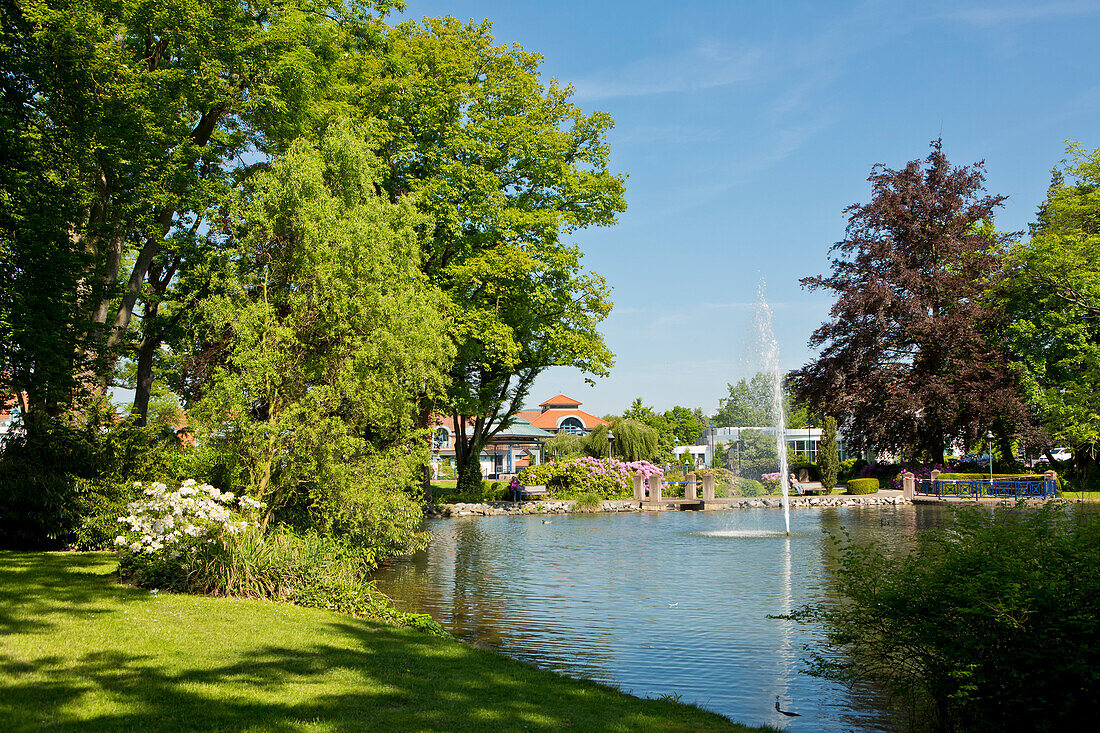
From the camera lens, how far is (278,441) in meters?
12.0

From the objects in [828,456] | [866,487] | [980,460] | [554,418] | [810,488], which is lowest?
[810,488]

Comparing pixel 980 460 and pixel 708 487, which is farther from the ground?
pixel 980 460

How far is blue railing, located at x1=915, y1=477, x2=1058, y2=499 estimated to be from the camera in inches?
1293

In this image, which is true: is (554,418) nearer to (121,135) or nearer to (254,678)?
(121,135)

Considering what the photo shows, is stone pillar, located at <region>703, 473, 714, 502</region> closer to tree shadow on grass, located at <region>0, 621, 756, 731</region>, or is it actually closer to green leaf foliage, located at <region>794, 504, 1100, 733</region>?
green leaf foliage, located at <region>794, 504, 1100, 733</region>

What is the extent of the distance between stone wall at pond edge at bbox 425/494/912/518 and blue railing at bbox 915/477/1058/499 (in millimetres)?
2989

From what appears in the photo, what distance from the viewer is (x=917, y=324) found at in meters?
38.1

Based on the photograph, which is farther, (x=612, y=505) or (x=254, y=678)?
(x=612, y=505)

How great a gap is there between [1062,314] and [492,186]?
2693cm

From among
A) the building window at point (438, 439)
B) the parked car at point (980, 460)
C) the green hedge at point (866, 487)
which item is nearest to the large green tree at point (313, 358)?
the building window at point (438, 439)

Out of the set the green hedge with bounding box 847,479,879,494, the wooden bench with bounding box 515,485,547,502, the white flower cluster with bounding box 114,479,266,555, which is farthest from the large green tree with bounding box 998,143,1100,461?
the white flower cluster with bounding box 114,479,266,555

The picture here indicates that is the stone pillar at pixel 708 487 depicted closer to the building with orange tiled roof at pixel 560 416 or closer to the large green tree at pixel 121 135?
the large green tree at pixel 121 135

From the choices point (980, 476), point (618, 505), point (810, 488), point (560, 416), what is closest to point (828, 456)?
point (810, 488)

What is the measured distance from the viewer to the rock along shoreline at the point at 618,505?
29.2 metres
